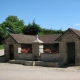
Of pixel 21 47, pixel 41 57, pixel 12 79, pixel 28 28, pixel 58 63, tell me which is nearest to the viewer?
pixel 12 79

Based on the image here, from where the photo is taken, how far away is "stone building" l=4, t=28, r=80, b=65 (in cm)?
2430

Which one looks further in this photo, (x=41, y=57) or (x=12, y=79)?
(x=41, y=57)

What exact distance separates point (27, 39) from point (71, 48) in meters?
7.45

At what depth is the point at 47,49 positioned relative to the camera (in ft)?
91.8

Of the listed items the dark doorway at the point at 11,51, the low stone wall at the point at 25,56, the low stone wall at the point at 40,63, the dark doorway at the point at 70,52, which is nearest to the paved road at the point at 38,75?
the low stone wall at the point at 40,63

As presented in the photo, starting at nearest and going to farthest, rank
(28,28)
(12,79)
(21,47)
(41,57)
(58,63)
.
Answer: (12,79)
(58,63)
(41,57)
(21,47)
(28,28)

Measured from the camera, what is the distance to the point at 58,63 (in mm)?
23812

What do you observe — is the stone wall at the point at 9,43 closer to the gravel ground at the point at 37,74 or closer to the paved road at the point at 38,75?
the gravel ground at the point at 37,74

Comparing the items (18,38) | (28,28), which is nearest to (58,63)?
(18,38)

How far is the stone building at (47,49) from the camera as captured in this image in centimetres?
2430

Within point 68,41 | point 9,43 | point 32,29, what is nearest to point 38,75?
point 68,41

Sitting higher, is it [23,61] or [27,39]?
[27,39]

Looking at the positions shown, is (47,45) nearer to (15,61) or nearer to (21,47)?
(21,47)

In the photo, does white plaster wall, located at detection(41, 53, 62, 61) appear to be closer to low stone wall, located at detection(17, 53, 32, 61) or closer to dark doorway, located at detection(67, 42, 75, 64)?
low stone wall, located at detection(17, 53, 32, 61)
